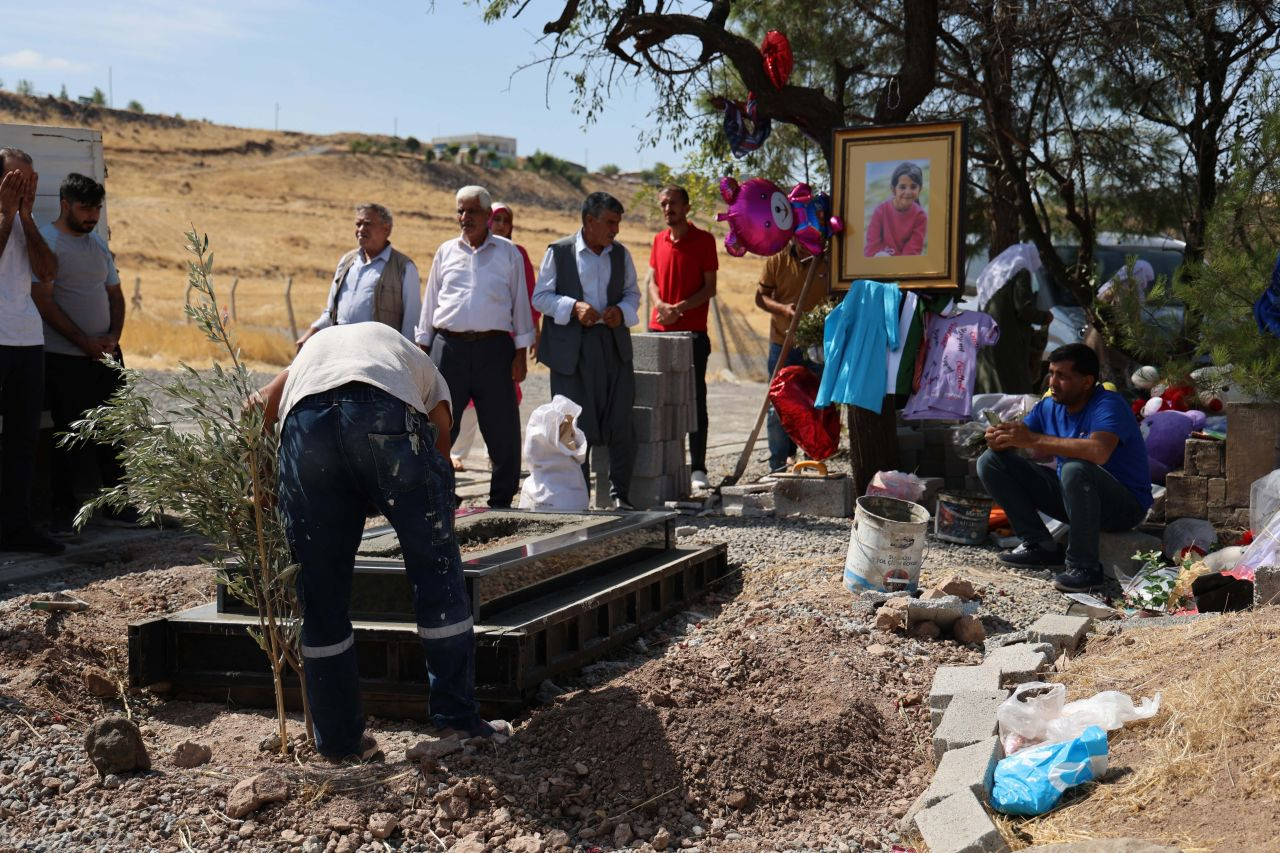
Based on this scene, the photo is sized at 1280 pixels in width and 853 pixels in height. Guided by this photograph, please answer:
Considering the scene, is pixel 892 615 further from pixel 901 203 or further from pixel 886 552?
pixel 901 203

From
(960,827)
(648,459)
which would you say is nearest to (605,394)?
(648,459)

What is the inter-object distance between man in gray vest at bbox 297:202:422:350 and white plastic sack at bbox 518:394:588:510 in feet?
3.34

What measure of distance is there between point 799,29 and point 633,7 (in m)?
3.05

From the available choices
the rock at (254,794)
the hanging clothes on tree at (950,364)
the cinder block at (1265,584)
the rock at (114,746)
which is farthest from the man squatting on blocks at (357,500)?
the hanging clothes on tree at (950,364)

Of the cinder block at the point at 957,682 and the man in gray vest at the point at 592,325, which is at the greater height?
the man in gray vest at the point at 592,325

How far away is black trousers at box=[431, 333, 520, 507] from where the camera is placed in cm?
793

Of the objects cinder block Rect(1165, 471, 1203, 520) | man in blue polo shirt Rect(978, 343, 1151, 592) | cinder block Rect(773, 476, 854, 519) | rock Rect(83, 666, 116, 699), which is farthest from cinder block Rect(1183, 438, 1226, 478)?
rock Rect(83, 666, 116, 699)

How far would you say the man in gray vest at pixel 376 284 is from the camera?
7750mm

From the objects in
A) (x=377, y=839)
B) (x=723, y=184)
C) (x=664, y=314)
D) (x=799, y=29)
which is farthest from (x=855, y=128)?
(x=377, y=839)

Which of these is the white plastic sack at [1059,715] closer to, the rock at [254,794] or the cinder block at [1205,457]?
the rock at [254,794]

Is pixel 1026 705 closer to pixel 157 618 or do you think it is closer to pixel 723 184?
pixel 157 618

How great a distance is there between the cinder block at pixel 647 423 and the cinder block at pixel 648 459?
41 mm

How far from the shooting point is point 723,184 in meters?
8.48

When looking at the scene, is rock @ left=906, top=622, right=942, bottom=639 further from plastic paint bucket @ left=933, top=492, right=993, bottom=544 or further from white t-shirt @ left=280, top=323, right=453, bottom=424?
white t-shirt @ left=280, top=323, right=453, bottom=424
